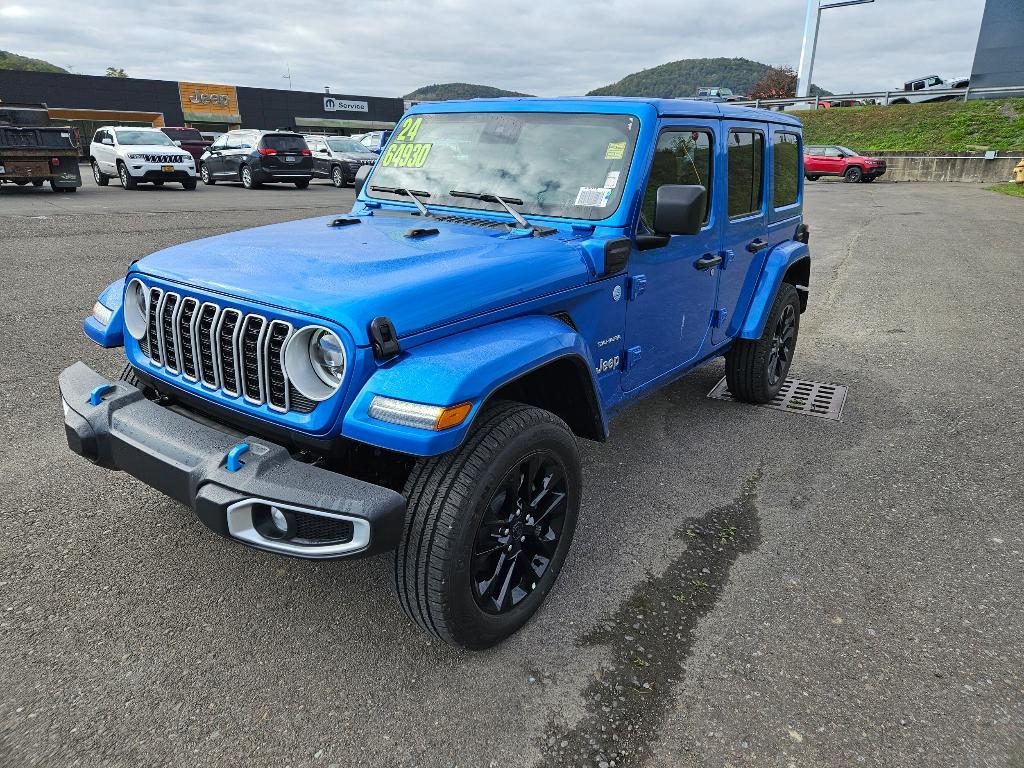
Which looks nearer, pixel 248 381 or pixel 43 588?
pixel 248 381

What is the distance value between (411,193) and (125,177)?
59.8 feet

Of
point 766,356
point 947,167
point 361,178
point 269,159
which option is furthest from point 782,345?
point 947,167

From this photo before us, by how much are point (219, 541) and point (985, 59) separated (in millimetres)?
44555

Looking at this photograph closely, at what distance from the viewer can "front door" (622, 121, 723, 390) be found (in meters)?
3.25

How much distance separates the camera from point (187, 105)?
152 ft

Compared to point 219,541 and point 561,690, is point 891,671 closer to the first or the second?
point 561,690

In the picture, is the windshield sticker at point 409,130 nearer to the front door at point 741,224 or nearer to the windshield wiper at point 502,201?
the windshield wiper at point 502,201

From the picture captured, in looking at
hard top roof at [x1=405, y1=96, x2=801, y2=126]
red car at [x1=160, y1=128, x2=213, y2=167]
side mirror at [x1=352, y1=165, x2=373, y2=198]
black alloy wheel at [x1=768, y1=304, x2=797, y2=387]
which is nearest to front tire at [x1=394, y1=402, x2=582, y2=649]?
hard top roof at [x1=405, y1=96, x2=801, y2=126]

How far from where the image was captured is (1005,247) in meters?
12.0

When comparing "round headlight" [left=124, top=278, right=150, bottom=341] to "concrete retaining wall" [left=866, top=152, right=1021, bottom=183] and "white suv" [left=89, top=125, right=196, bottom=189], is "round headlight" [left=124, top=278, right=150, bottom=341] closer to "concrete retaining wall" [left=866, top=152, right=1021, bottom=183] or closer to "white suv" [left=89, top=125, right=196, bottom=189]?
"white suv" [left=89, top=125, right=196, bottom=189]

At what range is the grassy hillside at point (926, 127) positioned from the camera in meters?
31.8

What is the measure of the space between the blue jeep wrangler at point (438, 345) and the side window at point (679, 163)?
0.6 inches

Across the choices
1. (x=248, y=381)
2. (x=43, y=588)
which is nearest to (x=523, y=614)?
(x=248, y=381)

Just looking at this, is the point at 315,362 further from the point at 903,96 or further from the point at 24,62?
the point at 24,62
